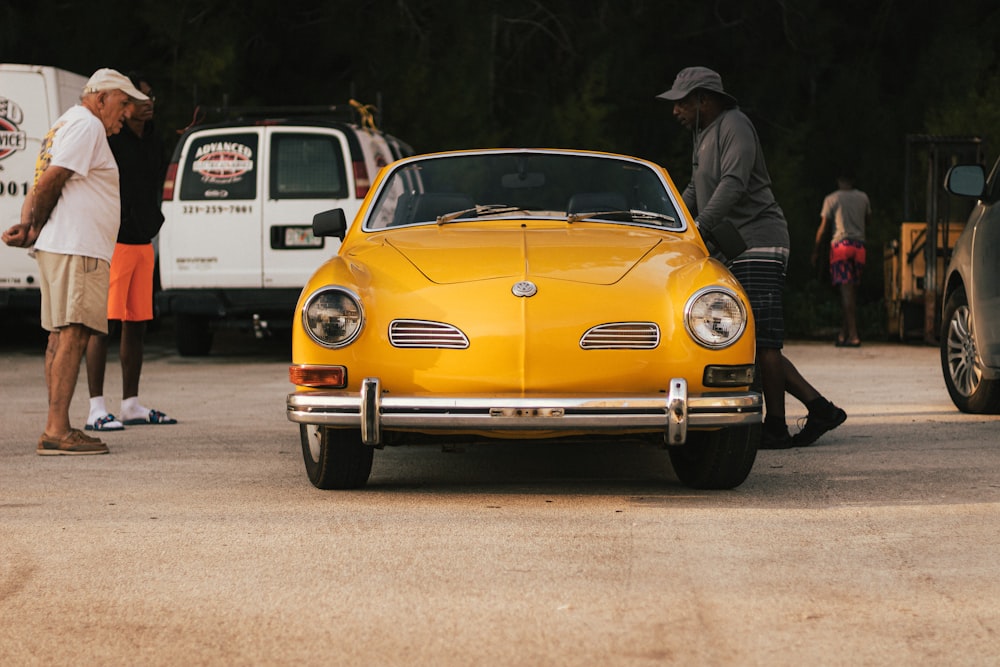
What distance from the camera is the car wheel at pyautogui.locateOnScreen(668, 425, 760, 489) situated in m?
6.36

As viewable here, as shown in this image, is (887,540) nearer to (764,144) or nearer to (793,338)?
(793,338)

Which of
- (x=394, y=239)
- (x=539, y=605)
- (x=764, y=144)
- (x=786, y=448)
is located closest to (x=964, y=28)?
(x=764, y=144)

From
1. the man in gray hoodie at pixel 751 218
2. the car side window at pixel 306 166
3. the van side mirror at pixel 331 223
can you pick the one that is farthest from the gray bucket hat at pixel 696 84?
the car side window at pixel 306 166

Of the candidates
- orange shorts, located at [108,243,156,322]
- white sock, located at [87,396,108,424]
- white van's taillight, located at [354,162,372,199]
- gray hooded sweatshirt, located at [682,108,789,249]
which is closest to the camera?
gray hooded sweatshirt, located at [682,108,789,249]

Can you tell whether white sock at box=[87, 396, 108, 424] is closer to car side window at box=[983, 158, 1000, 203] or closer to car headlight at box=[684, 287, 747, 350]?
car headlight at box=[684, 287, 747, 350]

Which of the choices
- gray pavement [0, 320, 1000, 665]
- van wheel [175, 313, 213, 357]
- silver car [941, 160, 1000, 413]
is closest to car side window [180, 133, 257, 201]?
van wheel [175, 313, 213, 357]

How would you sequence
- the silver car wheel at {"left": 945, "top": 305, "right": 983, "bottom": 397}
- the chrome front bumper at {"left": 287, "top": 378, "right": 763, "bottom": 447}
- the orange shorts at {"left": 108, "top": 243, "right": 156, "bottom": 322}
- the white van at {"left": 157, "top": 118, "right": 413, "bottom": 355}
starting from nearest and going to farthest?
the chrome front bumper at {"left": 287, "top": 378, "right": 763, "bottom": 447}
the orange shorts at {"left": 108, "top": 243, "right": 156, "bottom": 322}
the silver car wheel at {"left": 945, "top": 305, "right": 983, "bottom": 397}
the white van at {"left": 157, "top": 118, "right": 413, "bottom": 355}

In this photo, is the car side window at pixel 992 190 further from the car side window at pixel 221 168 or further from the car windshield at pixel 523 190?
the car side window at pixel 221 168

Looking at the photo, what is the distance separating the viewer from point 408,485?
6762 mm

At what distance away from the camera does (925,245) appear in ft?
51.1

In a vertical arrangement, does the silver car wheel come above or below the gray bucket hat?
below

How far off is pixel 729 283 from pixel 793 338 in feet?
41.2

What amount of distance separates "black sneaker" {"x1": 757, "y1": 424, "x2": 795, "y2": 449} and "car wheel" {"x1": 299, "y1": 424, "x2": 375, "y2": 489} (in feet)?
8.04

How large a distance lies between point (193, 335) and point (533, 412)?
32.9 ft
